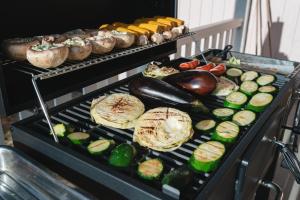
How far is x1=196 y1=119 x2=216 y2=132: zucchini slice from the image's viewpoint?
1.14m

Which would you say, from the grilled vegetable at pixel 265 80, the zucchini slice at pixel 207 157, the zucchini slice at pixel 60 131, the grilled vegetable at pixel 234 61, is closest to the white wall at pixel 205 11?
the grilled vegetable at pixel 234 61

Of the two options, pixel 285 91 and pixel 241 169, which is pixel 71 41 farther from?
pixel 285 91

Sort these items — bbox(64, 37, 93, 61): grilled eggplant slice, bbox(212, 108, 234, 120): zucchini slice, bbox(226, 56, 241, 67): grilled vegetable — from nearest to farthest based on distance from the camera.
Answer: bbox(64, 37, 93, 61): grilled eggplant slice < bbox(212, 108, 234, 120): zucchini slice < bbox(226, 56, 241, 67): grilled vegetable

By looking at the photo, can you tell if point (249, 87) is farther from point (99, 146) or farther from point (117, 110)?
point (99, 146)

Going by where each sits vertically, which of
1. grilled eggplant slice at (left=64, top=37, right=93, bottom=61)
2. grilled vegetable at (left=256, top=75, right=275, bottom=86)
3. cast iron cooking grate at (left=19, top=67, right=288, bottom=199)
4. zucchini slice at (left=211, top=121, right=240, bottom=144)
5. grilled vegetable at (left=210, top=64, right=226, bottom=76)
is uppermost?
grilled eggplant slice at (left=64, top=37, right=93, bottom=61)

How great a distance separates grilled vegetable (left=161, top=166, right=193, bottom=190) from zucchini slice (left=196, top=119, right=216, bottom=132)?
295 mm

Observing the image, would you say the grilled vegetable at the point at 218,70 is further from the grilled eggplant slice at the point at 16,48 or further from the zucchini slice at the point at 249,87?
the grilled eggplant slice at the point at 16,48

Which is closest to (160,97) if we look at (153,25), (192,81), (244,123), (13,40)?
(192,81)

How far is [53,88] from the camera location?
4.11ft

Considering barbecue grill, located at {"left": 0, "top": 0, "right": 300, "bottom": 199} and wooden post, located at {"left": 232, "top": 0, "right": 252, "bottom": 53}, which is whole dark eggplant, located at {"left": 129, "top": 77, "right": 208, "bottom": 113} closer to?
barbecue grill, located at {"left": 0, "top": 0, "right": 300, "bottom": 199}

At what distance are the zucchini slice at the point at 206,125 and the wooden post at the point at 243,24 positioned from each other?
259 centimetres

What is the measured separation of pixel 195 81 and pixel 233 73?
17.1 inches

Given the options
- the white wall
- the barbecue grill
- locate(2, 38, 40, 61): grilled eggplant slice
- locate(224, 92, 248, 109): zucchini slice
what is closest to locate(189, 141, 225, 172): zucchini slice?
the barbecue grill

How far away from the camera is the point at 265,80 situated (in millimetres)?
1613
